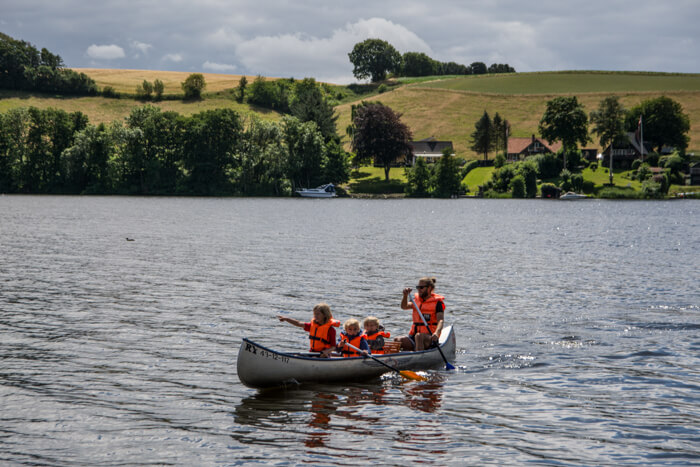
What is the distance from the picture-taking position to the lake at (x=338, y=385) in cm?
1258

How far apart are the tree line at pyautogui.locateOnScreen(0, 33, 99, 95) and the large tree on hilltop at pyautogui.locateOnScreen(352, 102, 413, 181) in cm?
7887

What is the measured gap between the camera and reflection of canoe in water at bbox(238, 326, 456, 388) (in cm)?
1530

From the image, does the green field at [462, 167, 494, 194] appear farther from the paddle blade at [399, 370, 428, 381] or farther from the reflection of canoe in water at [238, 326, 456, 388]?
the paddle blade at [399, 370, 428, 381]

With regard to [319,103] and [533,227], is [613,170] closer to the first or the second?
[319,103]

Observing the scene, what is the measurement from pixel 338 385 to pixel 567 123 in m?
137

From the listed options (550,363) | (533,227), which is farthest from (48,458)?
(533,227)

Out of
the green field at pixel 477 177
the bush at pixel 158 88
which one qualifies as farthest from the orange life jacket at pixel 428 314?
the bush at pixel 158 88

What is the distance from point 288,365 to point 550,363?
7.93 m

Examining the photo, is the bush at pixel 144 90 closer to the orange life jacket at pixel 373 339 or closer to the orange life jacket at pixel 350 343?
the orange life jacket at pixel 373 339

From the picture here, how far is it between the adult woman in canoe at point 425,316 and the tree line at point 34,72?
178014mm

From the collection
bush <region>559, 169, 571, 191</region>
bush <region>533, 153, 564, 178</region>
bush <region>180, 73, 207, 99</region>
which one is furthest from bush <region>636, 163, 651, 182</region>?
bush <region>180, 73, 207, 99</region>

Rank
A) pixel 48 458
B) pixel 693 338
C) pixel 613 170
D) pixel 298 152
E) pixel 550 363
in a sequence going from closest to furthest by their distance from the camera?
pixel 48 458 → pixel 550 363 → pixel 693 338 → pixel 298 152 → pixel 613 170

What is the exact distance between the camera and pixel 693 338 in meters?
21.6

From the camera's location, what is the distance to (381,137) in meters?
150
